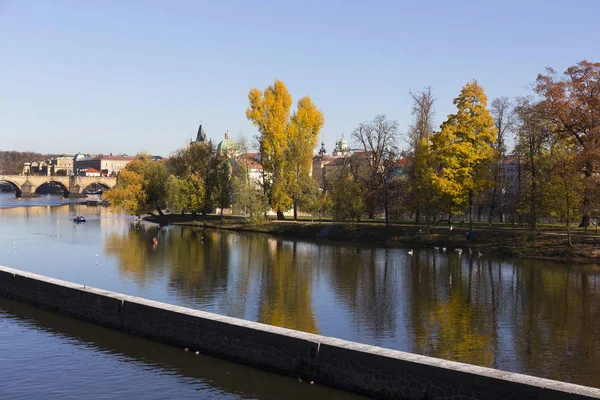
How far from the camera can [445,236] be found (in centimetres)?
7400

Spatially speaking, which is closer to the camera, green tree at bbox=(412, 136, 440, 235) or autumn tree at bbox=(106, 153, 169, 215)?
green tree at bbox=(412, 136, 440, 235)

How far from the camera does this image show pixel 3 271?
40.8m

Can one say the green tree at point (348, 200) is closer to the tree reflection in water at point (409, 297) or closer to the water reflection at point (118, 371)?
the tree reflection in water at point (409, 297)

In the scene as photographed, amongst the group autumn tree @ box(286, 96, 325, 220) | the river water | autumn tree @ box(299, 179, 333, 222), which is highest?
autumn tree @ box(286, 96, 325, 220)

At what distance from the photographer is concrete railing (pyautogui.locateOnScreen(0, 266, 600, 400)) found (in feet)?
66.3

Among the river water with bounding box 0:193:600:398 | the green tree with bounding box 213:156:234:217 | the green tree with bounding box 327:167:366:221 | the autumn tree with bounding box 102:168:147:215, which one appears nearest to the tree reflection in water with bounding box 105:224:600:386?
the river water with bounding box 0:193:600:398

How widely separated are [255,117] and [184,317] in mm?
69818

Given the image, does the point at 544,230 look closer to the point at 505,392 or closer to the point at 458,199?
the point at 458,199

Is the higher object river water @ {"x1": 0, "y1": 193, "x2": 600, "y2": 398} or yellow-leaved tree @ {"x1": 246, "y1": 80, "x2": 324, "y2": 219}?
yellow-leaved tree @ {"x1": 246, "y1": 80, "x2": 324, "y2": 219}

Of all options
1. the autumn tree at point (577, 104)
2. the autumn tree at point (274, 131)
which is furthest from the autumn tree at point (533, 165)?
the autumn tree at point (274, 131)

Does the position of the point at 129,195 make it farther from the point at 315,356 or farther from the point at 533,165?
→ the point at 315,356

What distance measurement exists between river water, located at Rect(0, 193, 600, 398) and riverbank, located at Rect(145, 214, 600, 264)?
135 inches

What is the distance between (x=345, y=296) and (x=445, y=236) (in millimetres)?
33699

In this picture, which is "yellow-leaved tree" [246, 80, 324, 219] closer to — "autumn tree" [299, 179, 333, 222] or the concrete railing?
"autumn tree" [299, 179, 333, 222]
